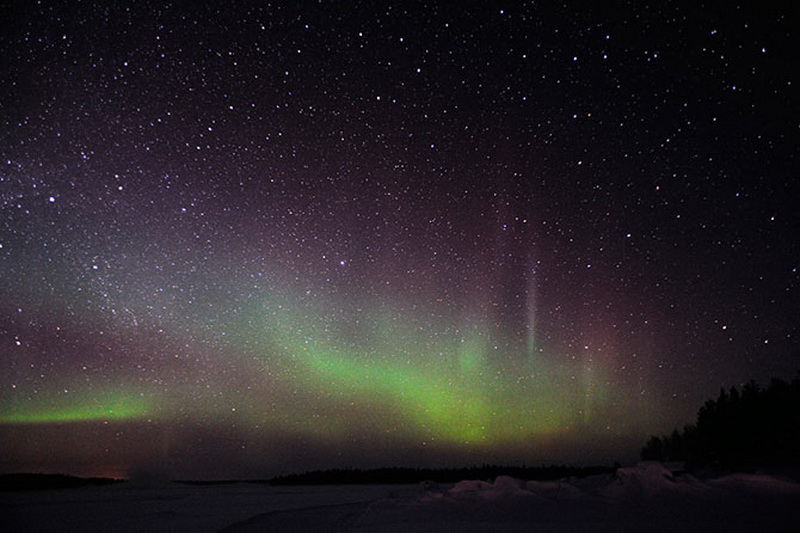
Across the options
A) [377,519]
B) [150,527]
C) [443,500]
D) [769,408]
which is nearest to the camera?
[377,519]

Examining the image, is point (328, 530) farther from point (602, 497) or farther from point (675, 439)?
point (675, 439)

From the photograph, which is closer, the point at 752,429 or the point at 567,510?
the point at 567,510

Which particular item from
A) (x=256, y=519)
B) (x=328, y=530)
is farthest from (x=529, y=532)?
(x=256, y=519)

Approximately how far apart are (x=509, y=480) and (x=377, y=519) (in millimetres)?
2666

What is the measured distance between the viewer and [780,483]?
7.73 metres

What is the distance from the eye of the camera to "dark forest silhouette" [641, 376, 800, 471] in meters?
23.4

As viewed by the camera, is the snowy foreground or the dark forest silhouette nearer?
the snowy foreground

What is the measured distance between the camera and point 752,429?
83.3 feet

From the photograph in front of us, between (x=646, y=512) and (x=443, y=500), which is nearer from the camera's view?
(x=646, y=512)

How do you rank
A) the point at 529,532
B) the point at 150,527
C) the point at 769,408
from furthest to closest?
the point at 769,408 → the point at 150,527 → the point at 529,532

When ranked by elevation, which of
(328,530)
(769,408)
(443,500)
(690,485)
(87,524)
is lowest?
(87,524)

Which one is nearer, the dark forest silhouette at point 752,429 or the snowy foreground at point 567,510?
the snowy foreground at point 567,510

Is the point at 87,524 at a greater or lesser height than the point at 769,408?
lesser

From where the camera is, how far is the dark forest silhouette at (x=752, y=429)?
2336cm
